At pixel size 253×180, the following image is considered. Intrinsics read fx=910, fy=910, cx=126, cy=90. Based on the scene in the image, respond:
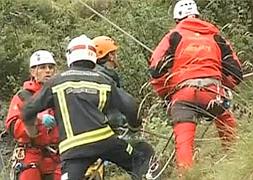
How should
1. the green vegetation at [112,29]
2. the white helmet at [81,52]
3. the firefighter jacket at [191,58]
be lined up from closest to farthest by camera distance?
the white helmet at [81,52] → the firefighter jacket at [191,58] → the green vegetation at [112,29]

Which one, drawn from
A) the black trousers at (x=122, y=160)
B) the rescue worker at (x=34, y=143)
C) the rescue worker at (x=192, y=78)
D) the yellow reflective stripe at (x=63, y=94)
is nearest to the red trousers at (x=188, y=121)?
the rescue worker at (x=192, y=78)

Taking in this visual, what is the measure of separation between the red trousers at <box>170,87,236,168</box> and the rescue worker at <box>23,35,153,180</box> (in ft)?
1.79

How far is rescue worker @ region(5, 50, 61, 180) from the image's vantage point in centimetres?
897

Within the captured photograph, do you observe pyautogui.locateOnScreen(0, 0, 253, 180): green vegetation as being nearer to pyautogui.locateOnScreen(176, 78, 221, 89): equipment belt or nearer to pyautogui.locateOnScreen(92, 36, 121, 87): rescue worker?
pyautogui.locateOnScreen(92, 36, 121, 87): rescue worker

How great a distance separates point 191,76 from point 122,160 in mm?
1035

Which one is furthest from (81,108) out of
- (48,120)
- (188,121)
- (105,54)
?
(105,54)

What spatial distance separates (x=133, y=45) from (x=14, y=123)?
7.72m

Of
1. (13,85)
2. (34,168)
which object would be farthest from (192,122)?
(13,85)

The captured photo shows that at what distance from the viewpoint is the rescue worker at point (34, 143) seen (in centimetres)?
897

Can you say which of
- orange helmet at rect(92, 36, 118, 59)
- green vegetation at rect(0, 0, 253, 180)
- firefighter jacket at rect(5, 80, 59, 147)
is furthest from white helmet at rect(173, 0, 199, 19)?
green vegetation at rect(0, 0, 253, 180)

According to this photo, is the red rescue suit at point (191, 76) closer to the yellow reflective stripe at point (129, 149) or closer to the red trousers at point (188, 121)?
the red trousers at point (188, 121)

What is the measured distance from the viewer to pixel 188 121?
852cm

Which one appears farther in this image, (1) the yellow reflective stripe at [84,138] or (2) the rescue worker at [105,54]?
(2) the rescue worker at [105,54]

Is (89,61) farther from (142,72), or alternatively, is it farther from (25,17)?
(25,17)
